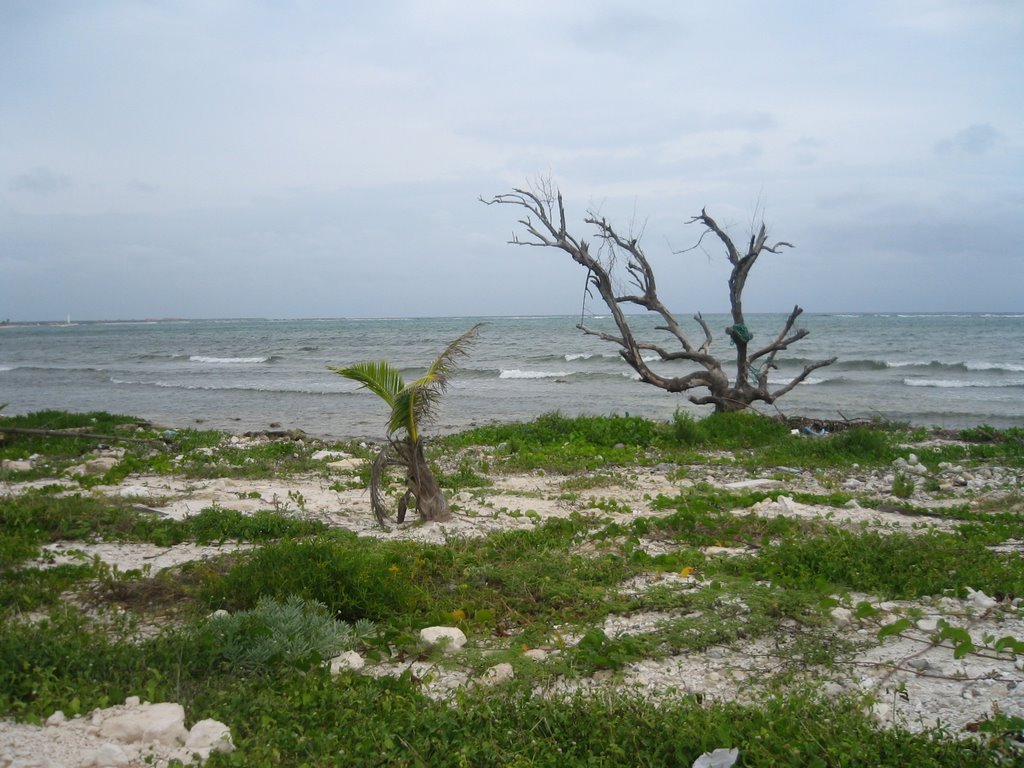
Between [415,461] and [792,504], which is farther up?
[415,461]

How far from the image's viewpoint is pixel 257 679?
12.9 feet

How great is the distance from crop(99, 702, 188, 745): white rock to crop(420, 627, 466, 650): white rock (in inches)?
57.1

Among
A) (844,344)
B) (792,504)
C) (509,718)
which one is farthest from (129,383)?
(844,344)

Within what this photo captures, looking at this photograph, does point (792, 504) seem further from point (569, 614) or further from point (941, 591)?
point (569, 614)

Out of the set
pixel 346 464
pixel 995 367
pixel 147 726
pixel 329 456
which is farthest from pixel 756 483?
pixel 995 367

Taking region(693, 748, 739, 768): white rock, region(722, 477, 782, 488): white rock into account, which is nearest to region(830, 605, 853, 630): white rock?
region(693, 748, 739, 768): white rock

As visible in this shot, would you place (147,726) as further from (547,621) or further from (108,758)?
(547,621)

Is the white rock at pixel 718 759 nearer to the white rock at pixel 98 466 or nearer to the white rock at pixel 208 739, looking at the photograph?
the white rock at pixel 208 739

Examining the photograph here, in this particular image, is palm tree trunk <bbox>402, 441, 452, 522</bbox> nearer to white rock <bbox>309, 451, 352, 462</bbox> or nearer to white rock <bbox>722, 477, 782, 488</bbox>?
white rock <bbox>722, 477, 782, 488</bbox>

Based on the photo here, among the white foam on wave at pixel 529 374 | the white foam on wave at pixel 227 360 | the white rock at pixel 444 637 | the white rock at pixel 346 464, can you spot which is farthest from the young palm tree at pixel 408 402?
the white foam on wave at pixel 227 360

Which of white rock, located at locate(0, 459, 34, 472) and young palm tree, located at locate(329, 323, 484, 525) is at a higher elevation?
young palm tree, located at locate(329, 323, 484, 525)

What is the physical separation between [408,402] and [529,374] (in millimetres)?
24140

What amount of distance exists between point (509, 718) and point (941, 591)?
3.31 m

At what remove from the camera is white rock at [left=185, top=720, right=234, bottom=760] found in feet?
10.7
